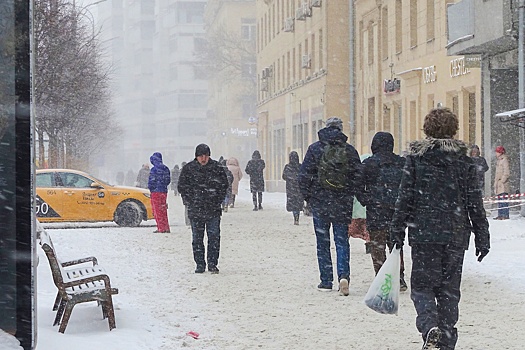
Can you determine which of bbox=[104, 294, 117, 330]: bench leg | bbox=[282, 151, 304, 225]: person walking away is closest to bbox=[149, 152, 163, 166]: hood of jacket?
bbox=[282, 151, 304, 225]: person walking away

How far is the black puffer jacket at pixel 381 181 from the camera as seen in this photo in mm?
11719

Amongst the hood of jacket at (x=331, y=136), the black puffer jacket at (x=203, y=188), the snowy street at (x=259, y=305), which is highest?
the hood of jacket at (x=331, y=136)

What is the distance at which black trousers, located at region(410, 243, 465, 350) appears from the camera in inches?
305

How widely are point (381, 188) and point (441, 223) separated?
4.02m

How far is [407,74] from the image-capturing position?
34.8 m

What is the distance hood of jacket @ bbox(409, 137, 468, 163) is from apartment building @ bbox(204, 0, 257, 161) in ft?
247

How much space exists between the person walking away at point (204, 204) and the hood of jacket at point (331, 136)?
2814 mm

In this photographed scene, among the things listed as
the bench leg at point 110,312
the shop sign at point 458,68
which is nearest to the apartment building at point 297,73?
the shop sign at point 458,68

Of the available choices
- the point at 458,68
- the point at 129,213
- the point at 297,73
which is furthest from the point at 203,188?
the point at 297,73

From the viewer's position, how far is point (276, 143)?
62.5m

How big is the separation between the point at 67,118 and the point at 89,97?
192 inches

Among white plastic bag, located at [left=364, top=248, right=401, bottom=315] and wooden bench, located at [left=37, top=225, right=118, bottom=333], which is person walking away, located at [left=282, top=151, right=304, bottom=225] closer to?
wooden bench, located at [left=37, top=225, right=118, bottom=333]

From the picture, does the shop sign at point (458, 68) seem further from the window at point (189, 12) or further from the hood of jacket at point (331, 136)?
the window at point (189, 12)

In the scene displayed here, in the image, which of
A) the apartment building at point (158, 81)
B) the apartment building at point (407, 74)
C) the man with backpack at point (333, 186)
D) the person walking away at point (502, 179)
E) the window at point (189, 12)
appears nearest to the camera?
the man with backpack at point (333, 186)
